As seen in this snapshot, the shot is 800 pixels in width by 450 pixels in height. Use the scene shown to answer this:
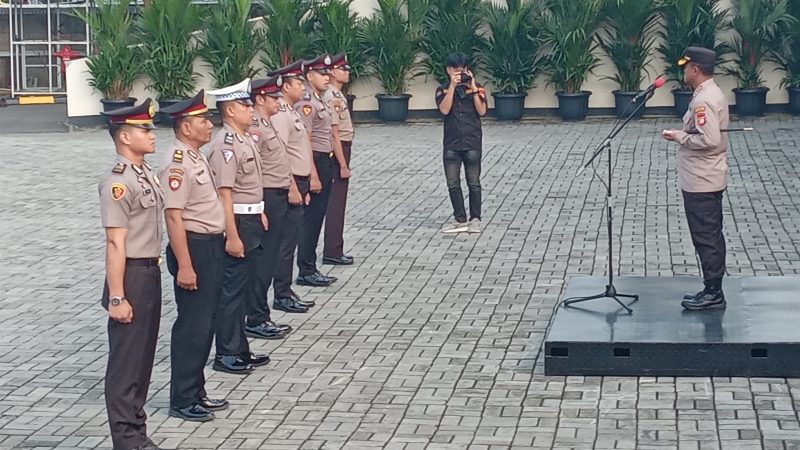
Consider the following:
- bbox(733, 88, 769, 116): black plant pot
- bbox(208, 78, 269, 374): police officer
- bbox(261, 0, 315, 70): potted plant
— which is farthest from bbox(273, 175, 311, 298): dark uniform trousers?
bbox(733, 88, 769, 116): black plant pot

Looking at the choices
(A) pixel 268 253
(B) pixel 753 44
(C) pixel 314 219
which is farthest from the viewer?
(B) pixel 753 44

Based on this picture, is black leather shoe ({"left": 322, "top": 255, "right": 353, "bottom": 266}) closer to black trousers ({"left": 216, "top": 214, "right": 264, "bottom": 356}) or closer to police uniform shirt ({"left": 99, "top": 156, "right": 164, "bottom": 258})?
black trousers ({"left": 216, "top": 214, "right": 264, "bottom": 356})

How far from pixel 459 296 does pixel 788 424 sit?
3966 mm

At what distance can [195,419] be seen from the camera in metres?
8.07

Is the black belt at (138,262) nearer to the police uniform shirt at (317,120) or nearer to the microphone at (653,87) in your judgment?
the microphone at (653,87)

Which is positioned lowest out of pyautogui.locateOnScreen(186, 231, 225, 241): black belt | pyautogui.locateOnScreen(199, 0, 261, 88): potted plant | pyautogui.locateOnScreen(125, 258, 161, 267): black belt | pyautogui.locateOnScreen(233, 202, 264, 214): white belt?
pyautogui.locateOnScreen(125, 258, 161, 267): black belt

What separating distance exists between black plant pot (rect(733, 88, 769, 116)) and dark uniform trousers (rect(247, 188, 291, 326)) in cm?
1463

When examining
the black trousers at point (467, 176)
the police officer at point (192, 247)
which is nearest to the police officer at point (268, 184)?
the police officer at point (192, 247)

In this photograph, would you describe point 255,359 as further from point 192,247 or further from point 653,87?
point 653,87

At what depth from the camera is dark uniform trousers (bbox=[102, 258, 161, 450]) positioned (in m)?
7.34

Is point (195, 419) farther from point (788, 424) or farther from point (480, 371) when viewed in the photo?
point (788, 424)

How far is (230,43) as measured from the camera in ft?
78.4

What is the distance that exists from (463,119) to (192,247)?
243 inches

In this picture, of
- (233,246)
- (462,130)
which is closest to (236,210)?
(233,246)
